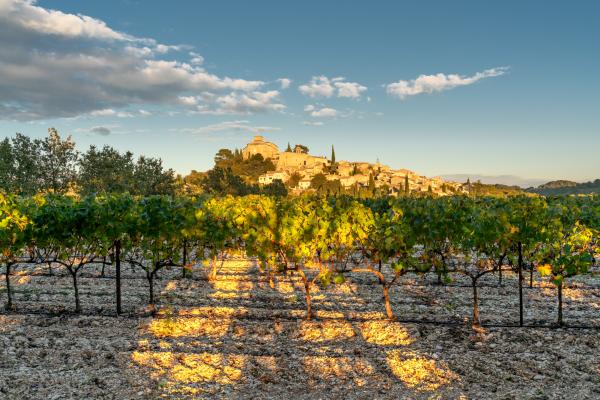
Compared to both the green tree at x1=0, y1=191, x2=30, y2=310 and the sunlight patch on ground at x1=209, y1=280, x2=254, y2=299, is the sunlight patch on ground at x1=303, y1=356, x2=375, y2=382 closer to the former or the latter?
the sunlight patch on ground at x1=209, y1=280, x2=254, y2=299

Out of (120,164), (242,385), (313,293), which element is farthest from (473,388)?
(120,164)

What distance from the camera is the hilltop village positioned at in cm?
15688

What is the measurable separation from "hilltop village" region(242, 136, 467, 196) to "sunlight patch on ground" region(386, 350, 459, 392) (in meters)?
141

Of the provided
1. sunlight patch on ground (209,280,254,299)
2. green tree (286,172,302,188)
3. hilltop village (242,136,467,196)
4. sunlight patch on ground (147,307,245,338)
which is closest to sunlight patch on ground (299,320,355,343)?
sunlight patch on ground (147,307,245,338)

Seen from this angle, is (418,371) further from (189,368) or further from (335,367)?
(189,368)

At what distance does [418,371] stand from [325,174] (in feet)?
520

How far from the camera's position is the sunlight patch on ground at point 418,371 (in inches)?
302

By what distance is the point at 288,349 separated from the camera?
9.30m

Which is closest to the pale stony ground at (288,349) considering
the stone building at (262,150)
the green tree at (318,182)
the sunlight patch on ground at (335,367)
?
the sunlight patch on ground at (335,367)

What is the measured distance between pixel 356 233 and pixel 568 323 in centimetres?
605

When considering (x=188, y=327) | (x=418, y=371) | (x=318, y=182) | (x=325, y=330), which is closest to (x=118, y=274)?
(x=188, y=327)

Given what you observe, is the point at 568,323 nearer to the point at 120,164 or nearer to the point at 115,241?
the point at 115,241

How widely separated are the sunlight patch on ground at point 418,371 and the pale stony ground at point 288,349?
0.07 feet

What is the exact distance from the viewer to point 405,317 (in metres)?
11.7
